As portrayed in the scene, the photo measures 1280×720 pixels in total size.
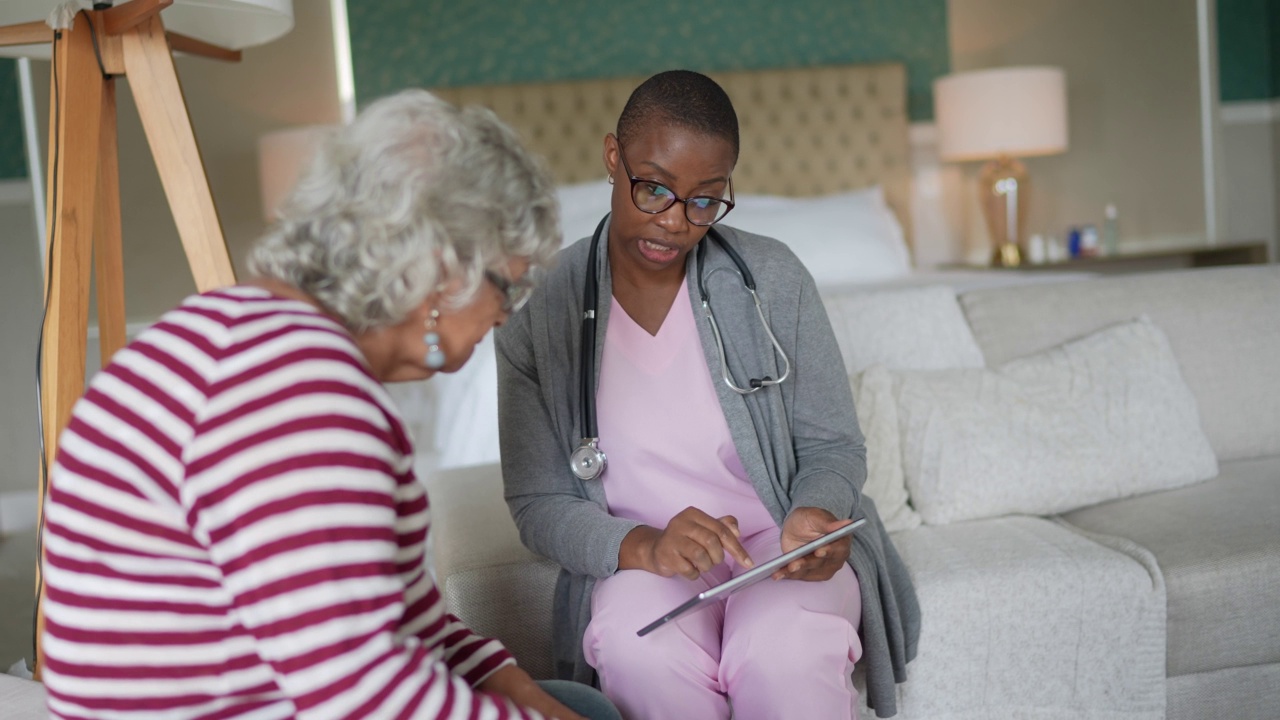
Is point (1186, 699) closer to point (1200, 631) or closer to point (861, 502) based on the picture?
point (1200, 631)

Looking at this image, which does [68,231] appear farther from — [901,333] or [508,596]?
[901,333]

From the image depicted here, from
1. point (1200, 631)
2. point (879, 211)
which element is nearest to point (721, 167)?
point (1200, 631)

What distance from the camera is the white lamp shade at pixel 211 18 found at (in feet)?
5.15

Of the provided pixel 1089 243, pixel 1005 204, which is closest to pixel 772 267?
pixel 1005 204

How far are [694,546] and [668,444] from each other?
0.94 ft

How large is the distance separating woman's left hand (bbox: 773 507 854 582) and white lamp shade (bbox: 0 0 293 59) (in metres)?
1.12

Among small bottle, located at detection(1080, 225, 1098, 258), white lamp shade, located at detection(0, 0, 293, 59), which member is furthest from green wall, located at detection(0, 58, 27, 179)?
small bottle, located at detection(1080, 225, 1098, 258)

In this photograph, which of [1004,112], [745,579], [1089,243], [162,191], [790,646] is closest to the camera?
[745,579]

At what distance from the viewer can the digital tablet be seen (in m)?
1.14

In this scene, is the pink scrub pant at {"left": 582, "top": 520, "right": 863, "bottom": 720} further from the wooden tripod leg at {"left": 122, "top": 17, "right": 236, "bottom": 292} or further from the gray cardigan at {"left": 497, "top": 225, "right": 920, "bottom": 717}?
the wooden tripod leg at {"left": 122, "top": 17, "right": 236, "bottom": 292}

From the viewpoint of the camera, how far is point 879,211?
14.9 feet

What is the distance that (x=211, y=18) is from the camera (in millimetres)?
Result: 1666

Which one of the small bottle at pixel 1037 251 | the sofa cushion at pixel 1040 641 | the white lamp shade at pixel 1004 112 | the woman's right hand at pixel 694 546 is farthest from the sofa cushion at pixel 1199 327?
the small bottle at pixel 1037 251

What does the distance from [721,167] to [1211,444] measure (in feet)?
5.05
